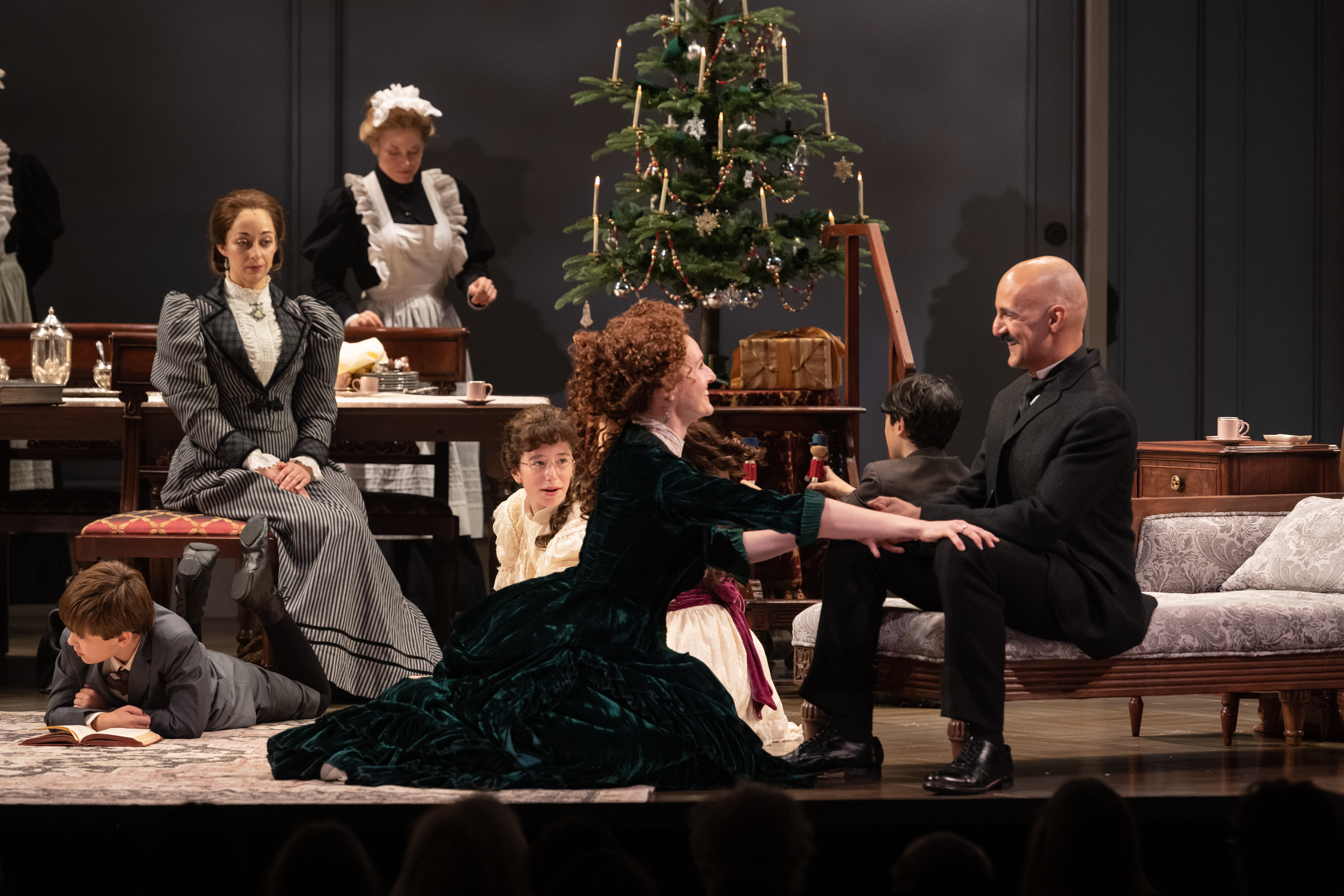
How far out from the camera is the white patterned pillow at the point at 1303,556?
3795mm

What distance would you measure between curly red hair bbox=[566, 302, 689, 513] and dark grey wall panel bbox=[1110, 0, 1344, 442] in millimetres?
4972

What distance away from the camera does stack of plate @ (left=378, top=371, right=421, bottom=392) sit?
201 inches

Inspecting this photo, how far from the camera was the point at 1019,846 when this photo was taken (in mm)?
1432

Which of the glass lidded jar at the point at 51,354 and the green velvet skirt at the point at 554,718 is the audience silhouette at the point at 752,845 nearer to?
the green velvet skirt at the point at 554,718

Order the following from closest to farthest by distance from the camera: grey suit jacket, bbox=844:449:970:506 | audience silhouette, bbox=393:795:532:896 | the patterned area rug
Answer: audience silhouette, bbox=393:795:532:896 → the patterned area rug → grey suit jacket, bbox=844:449:970:506

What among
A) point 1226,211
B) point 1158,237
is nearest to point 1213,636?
point 1158,237

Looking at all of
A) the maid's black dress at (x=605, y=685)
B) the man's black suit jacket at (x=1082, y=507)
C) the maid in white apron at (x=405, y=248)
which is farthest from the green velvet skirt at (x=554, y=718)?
the maid in white apron at (x=405, y=248)

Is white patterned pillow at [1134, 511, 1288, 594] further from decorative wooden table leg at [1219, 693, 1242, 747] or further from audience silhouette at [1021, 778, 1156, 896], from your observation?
audience silhouette at [1021, 778, 1156, 896]

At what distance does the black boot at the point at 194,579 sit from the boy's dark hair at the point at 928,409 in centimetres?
199

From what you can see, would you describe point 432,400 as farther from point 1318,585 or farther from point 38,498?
point 1318,585

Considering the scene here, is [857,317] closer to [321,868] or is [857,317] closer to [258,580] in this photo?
[258,580]

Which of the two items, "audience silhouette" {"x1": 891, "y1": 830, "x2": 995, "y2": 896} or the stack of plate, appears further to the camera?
the stack of plate

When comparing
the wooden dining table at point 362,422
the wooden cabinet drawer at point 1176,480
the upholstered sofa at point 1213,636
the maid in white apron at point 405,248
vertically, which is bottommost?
the upholstered sofa at point 1213,636

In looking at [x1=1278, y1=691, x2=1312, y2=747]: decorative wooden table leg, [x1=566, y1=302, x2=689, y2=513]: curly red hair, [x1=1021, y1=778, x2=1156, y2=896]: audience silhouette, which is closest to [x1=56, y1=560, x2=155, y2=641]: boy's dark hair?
[x1=566, y1=302, x2=689, y2=513]: curly red hair
